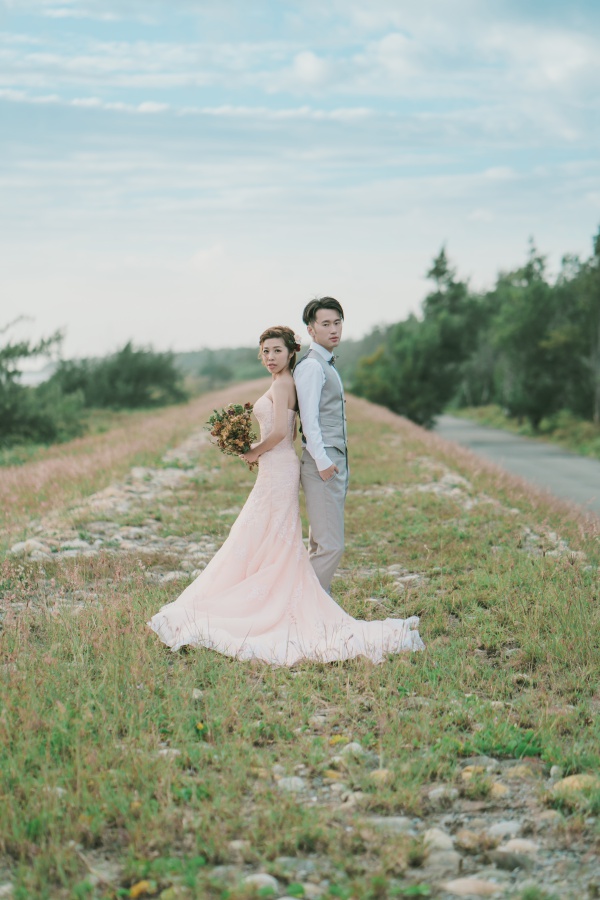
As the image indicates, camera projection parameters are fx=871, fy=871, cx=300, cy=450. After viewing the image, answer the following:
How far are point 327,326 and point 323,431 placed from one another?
855mm

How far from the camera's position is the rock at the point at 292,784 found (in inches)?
167

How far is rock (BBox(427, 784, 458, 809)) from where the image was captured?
4176mm

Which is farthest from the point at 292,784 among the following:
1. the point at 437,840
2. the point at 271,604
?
the point at 271,604

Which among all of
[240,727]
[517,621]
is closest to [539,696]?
[517,621]

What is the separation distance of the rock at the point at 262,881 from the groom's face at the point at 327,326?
4423mm

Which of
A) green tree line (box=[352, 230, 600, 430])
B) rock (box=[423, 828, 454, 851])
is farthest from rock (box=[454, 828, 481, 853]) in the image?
green tree line (box=[352, 230, 600, 430])

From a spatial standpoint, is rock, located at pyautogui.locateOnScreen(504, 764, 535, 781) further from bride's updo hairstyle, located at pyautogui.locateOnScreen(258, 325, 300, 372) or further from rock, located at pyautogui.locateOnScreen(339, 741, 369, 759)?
bride's updo hairstyle, located at pyautogui.locateOnScreen(258, 325, 300, 372)

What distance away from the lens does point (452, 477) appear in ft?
59.1

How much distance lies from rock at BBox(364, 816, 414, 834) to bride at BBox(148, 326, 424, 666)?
2218mm

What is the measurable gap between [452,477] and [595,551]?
8.24m

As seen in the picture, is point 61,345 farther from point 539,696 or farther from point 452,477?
point 539,696

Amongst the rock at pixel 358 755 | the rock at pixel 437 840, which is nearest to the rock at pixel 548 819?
the rock at pixel 437 840

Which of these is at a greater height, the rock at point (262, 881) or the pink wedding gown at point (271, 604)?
the pink wedding gown at point (271, 604)

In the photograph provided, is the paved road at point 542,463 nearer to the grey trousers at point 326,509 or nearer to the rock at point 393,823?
the grey trousers at point 326,509
